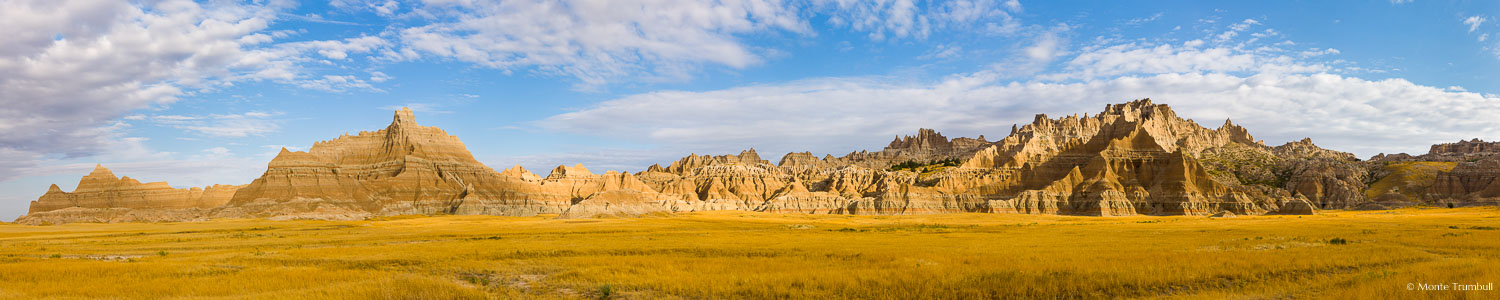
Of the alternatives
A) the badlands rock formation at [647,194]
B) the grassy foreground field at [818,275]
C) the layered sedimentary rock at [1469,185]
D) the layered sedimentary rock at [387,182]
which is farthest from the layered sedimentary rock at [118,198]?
the layered sedimentary rock at [1469,185]

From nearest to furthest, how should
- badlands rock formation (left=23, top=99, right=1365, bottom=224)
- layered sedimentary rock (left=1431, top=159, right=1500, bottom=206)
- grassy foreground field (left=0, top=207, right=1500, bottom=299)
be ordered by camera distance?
grassy foreground field (left=0, top=207, right=1500, bottom=299)
badlands rock formation (left=23, top=99, right=1365, bottom=224)
layered sedimentary rock (left=1431, top=159, right=1500, bottom=206)

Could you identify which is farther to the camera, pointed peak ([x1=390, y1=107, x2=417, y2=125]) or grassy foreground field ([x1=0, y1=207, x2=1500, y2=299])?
pointed peak ([x1=390, y1=107, x2=417, y2=125])

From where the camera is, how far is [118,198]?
135125 millimetres

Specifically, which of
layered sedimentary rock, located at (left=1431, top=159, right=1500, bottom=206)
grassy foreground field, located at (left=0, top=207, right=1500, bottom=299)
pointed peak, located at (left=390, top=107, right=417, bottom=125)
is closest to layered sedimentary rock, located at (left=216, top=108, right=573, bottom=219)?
pointed peak, located at (left=390, top=107, right=417, bottom=125)

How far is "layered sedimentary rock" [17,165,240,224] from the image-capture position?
125 metres

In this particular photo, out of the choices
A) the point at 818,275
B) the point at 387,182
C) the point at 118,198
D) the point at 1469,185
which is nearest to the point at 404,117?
the point at 387,182

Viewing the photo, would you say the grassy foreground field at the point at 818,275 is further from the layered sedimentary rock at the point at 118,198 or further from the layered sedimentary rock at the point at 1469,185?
the layered sedimentary rock at the point at 1469,185

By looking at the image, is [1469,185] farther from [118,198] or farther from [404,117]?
[118,198]

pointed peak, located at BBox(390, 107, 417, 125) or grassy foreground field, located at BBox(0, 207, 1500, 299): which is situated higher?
pointed peak, located at BBox(390, 107, 417, 125)

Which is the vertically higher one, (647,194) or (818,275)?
(647,194)

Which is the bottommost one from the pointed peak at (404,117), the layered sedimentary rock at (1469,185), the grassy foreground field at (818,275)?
the grassy foreground field at (818,275)

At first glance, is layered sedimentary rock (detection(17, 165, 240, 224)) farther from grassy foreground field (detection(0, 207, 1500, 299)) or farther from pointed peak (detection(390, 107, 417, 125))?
grassy foreground field (detection(0, 207, 1500, 299))

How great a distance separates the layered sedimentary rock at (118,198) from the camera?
125250 mm

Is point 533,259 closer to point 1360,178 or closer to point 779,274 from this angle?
point 779,274
